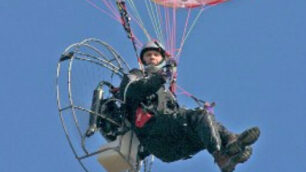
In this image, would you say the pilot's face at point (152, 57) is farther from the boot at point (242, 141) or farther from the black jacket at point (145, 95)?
the boot at point (242, 141)

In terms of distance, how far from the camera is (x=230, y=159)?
1628cm

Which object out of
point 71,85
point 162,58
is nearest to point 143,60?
point 162,58

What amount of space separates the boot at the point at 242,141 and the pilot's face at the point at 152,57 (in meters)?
2.20

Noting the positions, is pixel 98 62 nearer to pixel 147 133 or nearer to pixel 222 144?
pixel 147 133

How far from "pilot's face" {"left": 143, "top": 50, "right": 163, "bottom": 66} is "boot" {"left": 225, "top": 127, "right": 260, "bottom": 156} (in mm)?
2199

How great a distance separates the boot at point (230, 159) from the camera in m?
16.1

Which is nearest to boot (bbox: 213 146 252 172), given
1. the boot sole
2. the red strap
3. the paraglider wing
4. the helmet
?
the boot sole

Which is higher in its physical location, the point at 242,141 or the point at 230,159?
the point at 242,141

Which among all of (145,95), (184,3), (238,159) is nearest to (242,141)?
(238,159)

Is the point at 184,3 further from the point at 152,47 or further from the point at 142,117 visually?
the point at 142,117

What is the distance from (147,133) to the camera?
1764cm

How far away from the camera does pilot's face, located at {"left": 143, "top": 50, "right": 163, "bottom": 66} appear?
18078mm

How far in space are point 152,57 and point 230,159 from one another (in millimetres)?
2572

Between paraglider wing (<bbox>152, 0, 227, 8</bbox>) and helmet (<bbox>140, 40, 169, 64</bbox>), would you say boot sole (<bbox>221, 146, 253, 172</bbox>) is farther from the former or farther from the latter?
paraglider wing (<bbox>152, 0, 227, 8</bbox>)
